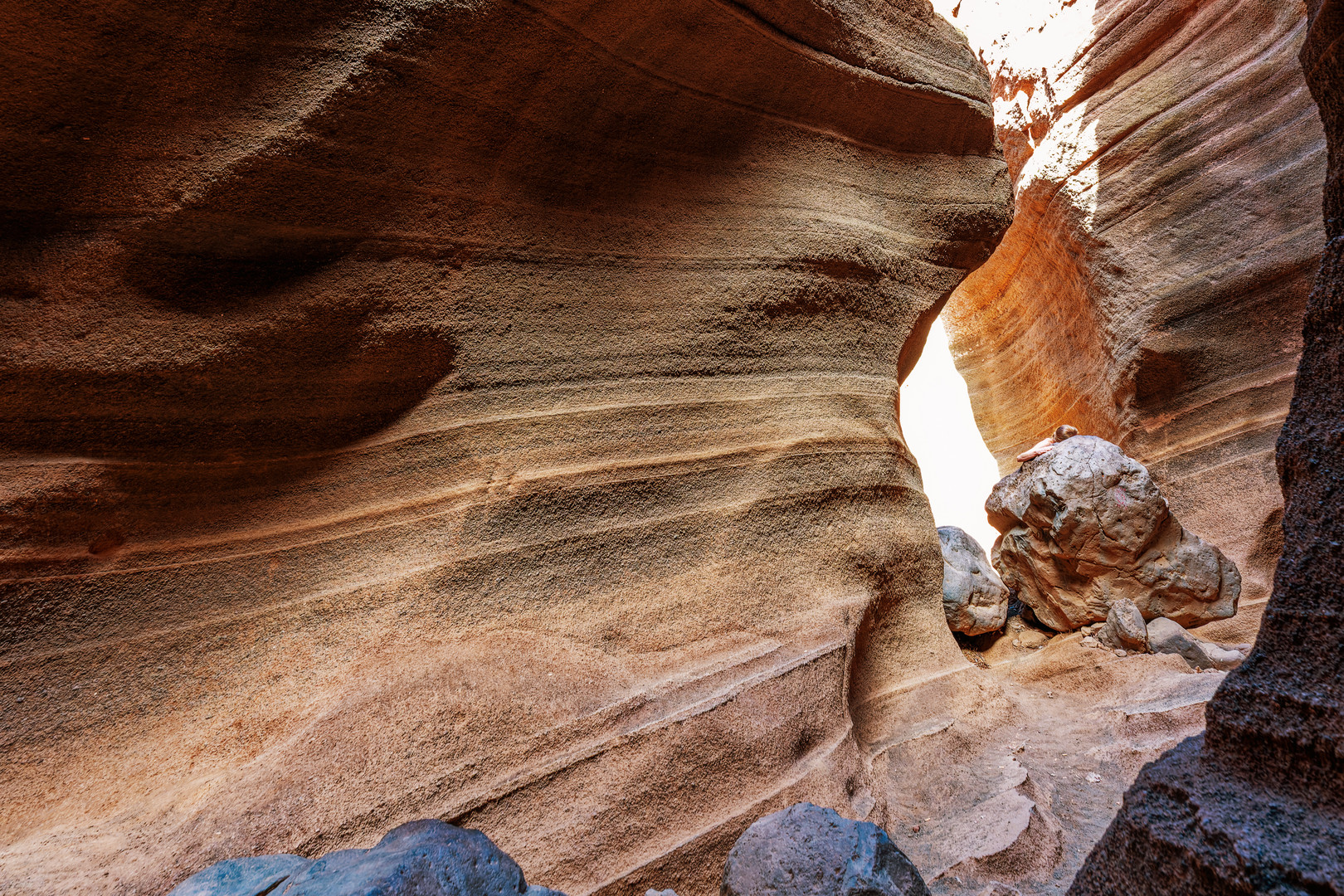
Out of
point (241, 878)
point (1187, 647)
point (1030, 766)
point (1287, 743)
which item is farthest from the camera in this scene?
point (1187, 647)

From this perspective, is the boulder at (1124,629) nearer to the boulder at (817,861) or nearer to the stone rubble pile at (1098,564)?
the stone rubble pile at (1098,564)

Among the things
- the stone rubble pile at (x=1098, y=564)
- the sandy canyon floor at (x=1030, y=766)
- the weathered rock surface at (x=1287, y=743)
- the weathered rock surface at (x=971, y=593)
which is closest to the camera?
the weathered rock surface at (x=1287, y=743)

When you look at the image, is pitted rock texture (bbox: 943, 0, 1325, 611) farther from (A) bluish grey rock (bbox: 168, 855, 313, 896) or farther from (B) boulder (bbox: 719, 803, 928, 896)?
(A) bluish grey rock (bbox: 168, 855, 313, 896)

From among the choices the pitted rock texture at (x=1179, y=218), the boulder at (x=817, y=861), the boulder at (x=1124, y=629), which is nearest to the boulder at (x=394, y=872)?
the boulder at (x=817, y=861)

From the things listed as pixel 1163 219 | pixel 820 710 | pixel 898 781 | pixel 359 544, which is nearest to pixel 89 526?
pixel 359 544

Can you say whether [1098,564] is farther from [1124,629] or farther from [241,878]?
[241,878]

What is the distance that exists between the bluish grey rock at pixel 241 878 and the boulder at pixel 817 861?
0.94 metres

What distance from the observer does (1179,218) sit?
6168mm

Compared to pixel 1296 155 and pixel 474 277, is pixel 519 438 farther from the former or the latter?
pixel 1296 155

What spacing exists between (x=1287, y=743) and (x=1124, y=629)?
13.7ft

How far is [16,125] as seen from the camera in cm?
196

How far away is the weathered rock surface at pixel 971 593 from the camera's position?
212 inches

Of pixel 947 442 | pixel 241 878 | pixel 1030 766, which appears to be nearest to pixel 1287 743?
pixel 241 878

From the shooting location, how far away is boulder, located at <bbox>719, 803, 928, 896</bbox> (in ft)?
4.83
